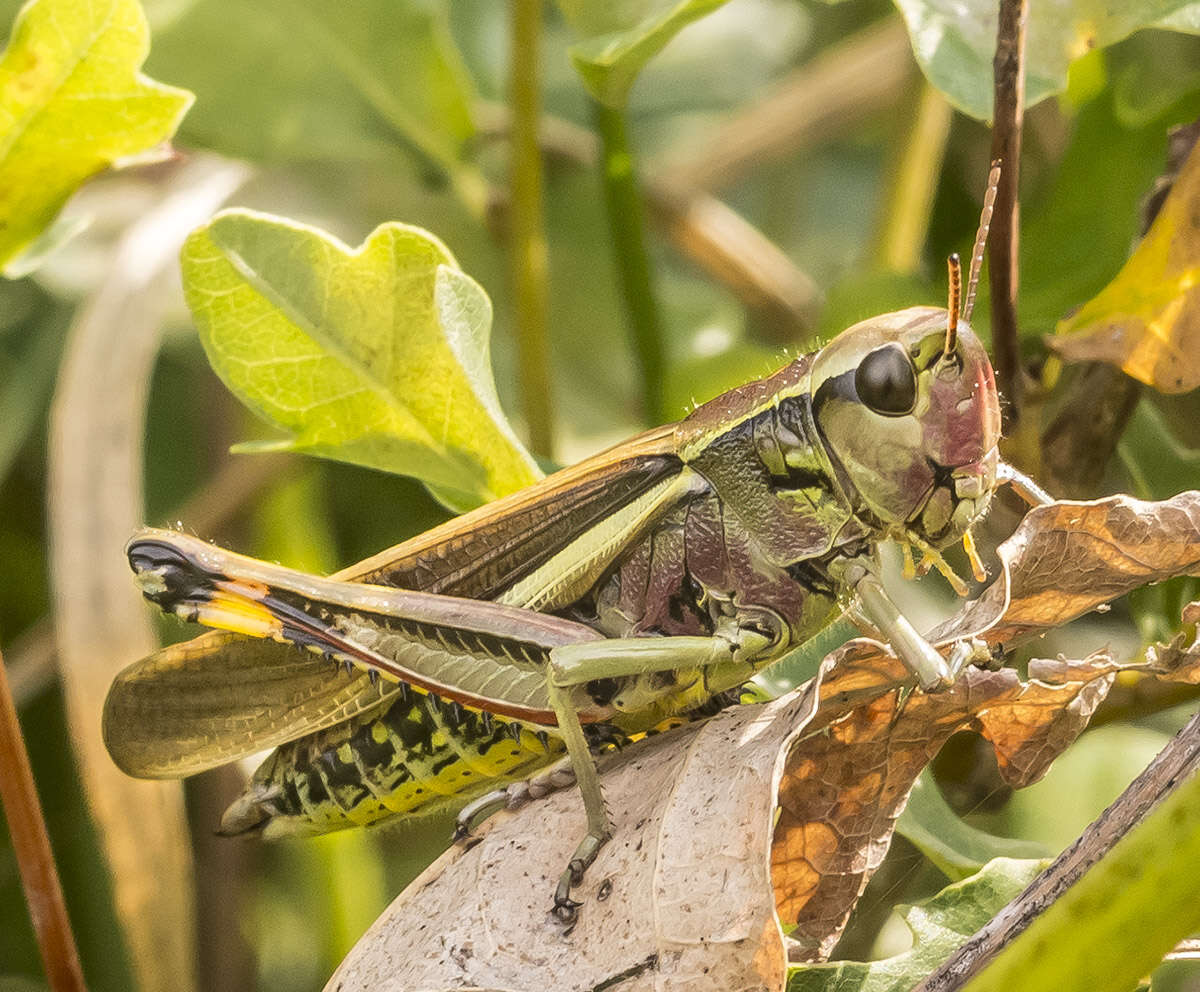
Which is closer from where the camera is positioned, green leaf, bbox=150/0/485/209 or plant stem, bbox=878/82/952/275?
green leaf, bbox=150/0/485/209

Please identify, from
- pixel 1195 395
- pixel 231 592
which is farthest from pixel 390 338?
pixel 1195 395

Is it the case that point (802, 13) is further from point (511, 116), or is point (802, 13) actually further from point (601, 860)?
point (601, 860)

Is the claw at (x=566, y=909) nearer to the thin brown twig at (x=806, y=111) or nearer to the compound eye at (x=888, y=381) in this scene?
the compound eye at (x=888, y=381)

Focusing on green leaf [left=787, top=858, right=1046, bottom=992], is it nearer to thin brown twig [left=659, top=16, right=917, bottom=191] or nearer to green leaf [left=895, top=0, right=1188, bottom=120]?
green leaf [left=895, top=0, right=1188, bottom=120]

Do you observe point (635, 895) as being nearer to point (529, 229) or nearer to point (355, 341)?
point (355, 341)

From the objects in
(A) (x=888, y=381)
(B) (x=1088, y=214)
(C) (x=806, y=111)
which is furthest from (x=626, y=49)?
(C) (x=806, y=111)

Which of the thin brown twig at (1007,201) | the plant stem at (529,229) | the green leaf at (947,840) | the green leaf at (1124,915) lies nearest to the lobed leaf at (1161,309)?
the thin brown twig at (1007,201)

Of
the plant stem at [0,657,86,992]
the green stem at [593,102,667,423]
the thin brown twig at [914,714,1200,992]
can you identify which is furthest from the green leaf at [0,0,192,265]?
the thin brown twig at [914,714,1200,992]
